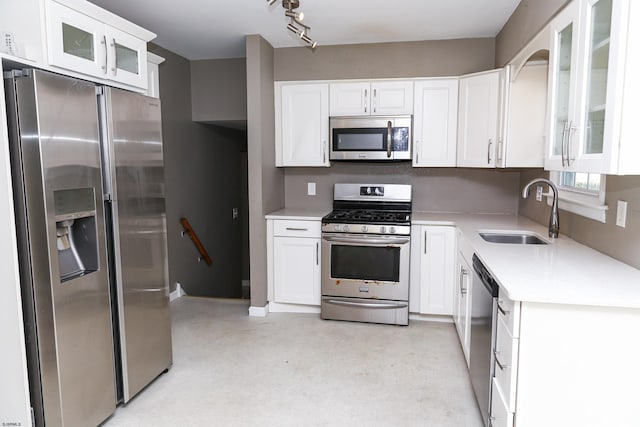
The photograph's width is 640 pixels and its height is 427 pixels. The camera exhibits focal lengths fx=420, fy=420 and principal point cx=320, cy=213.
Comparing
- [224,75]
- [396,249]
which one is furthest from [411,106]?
[224,75]

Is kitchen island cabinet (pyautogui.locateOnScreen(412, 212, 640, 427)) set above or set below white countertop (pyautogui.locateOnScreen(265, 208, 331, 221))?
below

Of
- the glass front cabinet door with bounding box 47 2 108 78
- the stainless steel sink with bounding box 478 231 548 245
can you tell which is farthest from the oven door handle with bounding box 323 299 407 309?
the glass front cabinet door with bounding box 47 2 108 78

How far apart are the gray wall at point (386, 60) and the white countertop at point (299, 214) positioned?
4.27 feet

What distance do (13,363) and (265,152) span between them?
2497mm

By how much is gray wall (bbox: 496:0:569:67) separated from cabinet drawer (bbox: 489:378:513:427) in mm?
1948

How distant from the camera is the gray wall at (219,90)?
443 centimetres

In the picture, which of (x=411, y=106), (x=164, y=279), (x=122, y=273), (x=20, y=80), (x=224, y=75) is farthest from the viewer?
(x=224, y=75)

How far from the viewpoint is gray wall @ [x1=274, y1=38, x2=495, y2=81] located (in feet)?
12.6

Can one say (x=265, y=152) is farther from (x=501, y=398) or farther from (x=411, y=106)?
(x=501, y=398)

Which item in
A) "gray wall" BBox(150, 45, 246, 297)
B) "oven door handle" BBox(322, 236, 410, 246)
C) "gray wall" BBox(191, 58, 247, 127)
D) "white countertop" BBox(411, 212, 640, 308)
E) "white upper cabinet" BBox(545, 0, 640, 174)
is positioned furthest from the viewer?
"gray wall" BBox(191, 58, 247, 127)

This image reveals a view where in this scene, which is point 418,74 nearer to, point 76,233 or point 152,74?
point 152,74

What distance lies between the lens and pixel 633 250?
194 centimetres

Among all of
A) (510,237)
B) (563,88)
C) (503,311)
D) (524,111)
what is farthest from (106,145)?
(524,111)

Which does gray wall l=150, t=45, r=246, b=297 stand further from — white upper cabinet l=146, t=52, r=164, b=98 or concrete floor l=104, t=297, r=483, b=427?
concrete floor l=104, t=297, r=483, b=427
